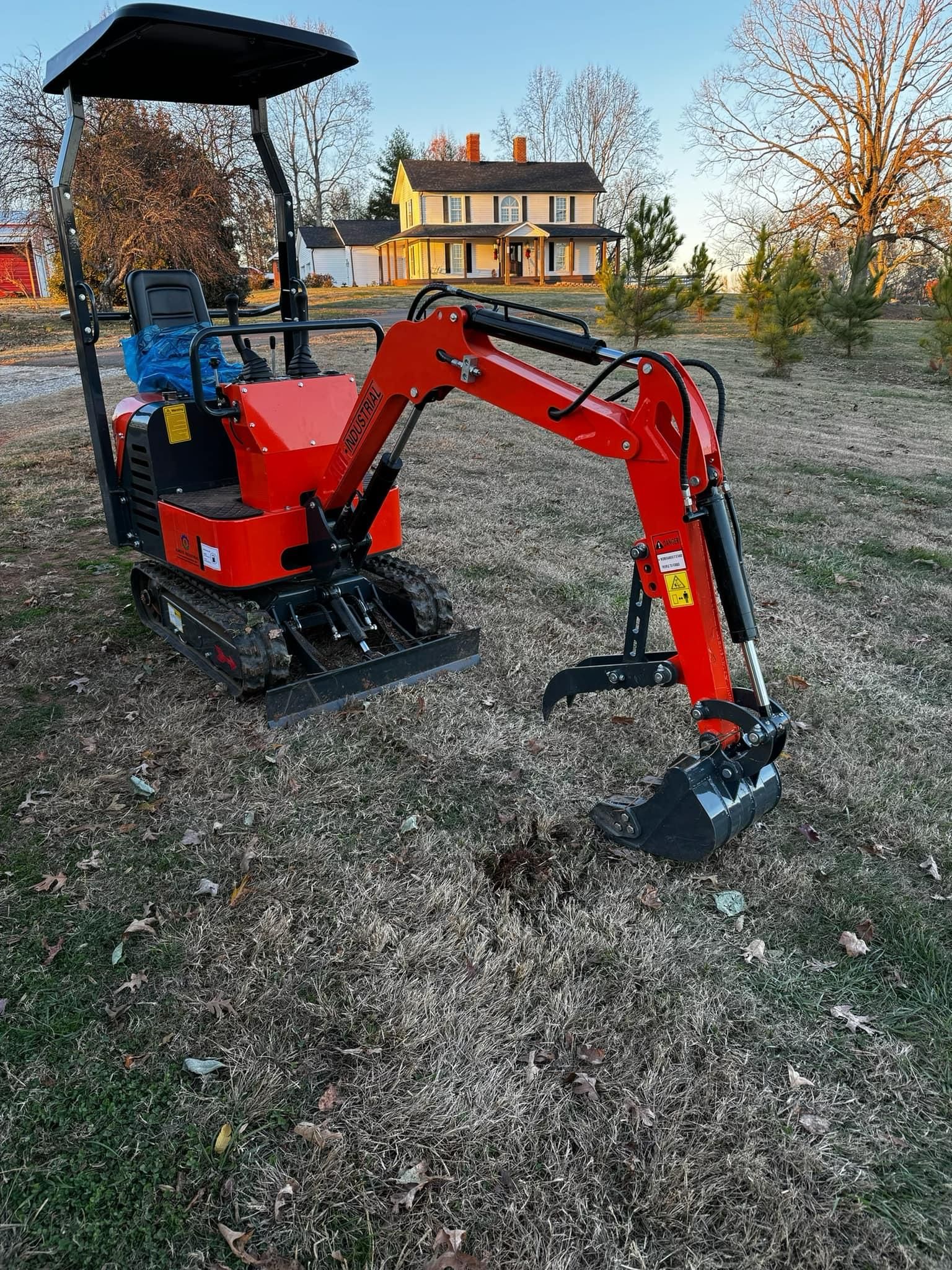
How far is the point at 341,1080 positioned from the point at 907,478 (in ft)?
32.5

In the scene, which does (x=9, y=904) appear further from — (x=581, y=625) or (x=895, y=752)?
(x=895, y=752)

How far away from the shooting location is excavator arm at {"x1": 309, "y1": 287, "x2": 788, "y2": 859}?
296 cm

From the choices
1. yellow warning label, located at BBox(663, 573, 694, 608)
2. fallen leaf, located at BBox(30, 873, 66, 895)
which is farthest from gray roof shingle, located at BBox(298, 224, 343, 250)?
yellow warning label, located at BBox(663, 573, 694, 608)

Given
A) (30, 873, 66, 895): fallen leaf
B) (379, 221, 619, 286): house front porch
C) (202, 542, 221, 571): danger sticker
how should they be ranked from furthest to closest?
(379, 221, 619, 286): house front porch < (202, 542, 221, 571): danger sticker < (30, 873, 66, 895): fallen leaf

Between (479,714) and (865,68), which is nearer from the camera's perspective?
(479,714)

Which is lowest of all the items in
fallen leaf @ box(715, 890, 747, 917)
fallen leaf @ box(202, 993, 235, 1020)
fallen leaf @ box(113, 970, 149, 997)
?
fallen leaf @ box(715, 890, 747, 917)

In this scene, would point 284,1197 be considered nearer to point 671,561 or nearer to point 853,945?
point 853,945

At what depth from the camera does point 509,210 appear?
43969 millimetres

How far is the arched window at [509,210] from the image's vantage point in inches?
1730

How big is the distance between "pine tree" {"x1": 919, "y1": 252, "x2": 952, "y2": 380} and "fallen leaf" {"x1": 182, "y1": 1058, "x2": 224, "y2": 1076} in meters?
19.4

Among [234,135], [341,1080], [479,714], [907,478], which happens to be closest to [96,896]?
[341,1080]

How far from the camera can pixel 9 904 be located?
3301 mm

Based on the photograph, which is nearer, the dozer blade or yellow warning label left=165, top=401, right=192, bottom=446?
the dozer blade

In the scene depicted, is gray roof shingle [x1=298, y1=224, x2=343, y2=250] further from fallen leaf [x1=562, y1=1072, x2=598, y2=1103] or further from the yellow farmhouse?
fallen leaf [x1=562, y1=1072, x2=598, y2=1103]
